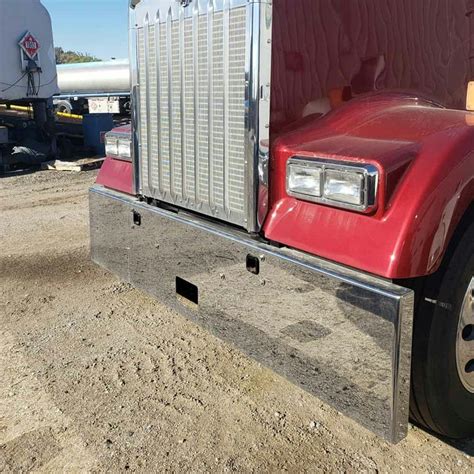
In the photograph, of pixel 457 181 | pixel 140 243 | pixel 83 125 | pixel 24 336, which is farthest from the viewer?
pixel 83 125

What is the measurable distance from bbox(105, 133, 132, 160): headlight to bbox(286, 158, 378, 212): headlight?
5.32ft

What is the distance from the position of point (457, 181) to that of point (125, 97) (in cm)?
2052

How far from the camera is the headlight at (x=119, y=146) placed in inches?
155

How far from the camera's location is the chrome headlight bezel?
393 cm

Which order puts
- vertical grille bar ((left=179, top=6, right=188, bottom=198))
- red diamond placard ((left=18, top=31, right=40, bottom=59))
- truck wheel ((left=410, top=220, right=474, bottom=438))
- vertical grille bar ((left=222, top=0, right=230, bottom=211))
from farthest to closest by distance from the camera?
red diamond placard ((left=18, top=31, right=40, bottom=59)) < vertical grille bar ((left=179, top=6, right=188, bottom=198)) < vertical grille bar ((left=222, top=0, right=230, bottom=211)) < truck wheel ((left=410, top=220, right=474, bottom=438))

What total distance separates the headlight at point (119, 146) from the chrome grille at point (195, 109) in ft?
0.74

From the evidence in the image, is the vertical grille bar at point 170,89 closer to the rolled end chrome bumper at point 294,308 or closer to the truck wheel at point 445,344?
the rolled end chrome bumper at point 294,308

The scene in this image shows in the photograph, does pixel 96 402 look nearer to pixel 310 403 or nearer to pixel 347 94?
pixel 310 403

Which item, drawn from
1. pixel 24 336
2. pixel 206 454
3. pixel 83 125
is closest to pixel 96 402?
pixel 206 454

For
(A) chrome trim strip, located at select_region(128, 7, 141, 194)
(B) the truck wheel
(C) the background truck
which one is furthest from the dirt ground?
(C) the background truck

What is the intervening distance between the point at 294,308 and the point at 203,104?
1.25 metres

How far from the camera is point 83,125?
47.0 feet

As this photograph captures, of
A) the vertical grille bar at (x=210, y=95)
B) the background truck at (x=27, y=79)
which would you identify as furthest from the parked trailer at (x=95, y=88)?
the vertical grille bar at (x=210, y=95)

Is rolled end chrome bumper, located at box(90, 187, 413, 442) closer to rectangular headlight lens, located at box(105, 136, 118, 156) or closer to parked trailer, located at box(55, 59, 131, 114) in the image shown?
rectangular headlight lens, located at box(105, 136, 118, 156)
